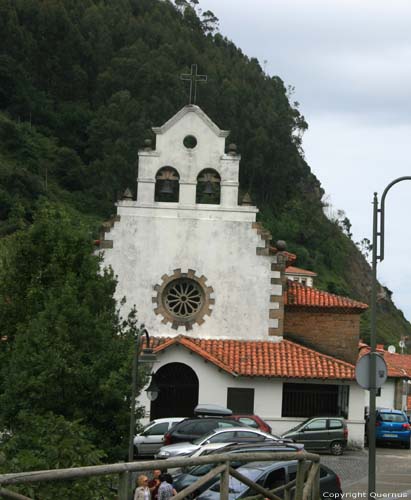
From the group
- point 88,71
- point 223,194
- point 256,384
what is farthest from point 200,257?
point 88,71

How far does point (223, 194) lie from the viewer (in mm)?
40188

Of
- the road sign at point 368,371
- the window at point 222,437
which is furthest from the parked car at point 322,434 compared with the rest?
the road sign at point 368,371

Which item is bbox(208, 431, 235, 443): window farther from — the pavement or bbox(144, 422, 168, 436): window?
bbox(144, 422, 168, 436): window

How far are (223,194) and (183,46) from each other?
110 metres

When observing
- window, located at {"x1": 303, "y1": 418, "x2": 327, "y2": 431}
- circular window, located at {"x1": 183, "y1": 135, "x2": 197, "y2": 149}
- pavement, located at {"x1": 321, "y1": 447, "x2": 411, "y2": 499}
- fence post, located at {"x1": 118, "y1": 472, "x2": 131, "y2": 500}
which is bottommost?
pavement, located at {"x1": 321, "y1": 447, "x2": 411, "y2": 499}

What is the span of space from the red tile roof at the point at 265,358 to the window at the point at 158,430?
188 inches

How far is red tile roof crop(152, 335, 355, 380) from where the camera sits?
38625 millimetres

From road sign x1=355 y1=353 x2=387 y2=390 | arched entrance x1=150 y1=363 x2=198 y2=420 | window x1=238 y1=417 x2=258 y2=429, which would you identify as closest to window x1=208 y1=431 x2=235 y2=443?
window x1=238 y1=417 x2=258 y2=429

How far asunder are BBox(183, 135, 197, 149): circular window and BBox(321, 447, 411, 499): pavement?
11.9 meters

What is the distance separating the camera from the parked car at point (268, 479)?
38.6ft

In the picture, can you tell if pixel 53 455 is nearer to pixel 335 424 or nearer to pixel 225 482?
pixel 225 482

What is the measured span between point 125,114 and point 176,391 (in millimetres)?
85016

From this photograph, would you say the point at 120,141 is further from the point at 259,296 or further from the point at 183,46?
the point at 259,296

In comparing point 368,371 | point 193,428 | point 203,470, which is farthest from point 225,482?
point 193,428
